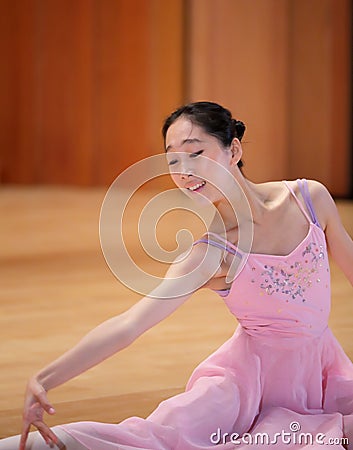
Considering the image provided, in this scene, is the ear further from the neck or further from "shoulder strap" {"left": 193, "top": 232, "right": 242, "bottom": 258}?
"shoulder strap" {"left": 193, "top": 232, "right": 242, "bottom": 258}

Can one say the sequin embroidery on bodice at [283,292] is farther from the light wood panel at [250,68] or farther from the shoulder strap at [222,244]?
the light wood panel at [250,68]

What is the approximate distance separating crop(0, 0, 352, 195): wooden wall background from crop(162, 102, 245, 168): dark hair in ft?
19.5

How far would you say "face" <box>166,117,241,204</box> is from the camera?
2213 millimetres

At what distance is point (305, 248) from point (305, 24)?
247 inches

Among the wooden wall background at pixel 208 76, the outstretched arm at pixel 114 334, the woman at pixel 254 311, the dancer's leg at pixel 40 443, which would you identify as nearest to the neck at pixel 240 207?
the woman at pixel 254 311

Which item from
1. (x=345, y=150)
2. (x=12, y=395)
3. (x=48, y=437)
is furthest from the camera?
(x=345, y=150)

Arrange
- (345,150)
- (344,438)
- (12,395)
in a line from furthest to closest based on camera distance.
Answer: (345,150), (12,395), (344,438)

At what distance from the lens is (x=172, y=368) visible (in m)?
3.14

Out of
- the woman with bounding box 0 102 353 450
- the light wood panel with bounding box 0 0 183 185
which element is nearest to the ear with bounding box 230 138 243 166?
the woman with bounding box 0 102 353 450

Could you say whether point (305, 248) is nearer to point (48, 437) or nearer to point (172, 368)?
point (48, 437)

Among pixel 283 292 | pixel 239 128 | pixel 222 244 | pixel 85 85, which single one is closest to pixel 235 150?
pixel 239 128

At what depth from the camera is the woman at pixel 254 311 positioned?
2.17 meters

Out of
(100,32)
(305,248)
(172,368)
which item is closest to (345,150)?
(100,32)

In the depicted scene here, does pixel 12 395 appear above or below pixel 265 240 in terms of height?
below
